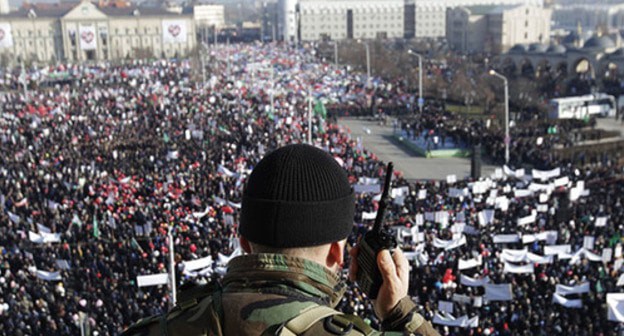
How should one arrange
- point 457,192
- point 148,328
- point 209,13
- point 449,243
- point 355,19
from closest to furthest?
point 148,328
point 449,243
point 457,192
point 355,19
point 209,13

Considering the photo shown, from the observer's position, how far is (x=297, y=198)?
5.64ft

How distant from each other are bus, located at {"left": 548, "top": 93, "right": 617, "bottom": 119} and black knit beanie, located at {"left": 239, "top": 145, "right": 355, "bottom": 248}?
3637 cm

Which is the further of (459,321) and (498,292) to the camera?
(498,292)

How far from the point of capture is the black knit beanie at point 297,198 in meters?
1.71

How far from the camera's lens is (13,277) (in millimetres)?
13797

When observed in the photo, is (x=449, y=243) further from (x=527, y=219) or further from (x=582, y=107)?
(x=582, y=107)

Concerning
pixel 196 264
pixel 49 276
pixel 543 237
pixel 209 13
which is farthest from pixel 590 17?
pixel 49 276

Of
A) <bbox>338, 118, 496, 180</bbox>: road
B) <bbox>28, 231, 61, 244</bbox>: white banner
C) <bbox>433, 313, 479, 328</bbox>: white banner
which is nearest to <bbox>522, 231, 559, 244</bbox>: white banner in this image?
<bbox>433, 313, 479, 328</bbox>: white banner

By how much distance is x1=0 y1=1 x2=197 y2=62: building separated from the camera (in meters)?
89.5

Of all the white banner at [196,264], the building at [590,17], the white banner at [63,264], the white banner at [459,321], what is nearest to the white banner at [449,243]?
the white banner at [459,321]

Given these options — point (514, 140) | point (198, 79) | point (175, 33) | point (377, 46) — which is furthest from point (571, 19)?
point (514, 140)

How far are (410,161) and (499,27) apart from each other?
6514 centimetres

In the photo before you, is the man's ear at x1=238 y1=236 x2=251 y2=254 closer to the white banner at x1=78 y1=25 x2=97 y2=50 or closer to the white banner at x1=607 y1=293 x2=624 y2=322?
the white banner at x1=607 y1=293 x2=624 y2=322

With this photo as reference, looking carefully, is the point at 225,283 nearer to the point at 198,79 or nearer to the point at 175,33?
the point at 198,79
